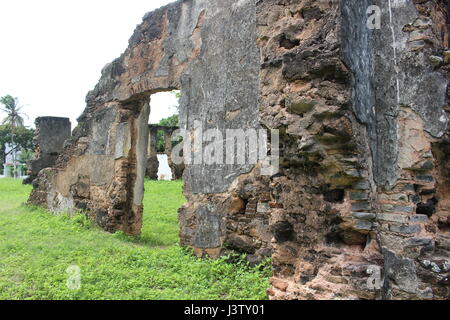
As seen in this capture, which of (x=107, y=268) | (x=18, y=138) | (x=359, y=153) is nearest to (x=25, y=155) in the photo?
(x=18, y=138)

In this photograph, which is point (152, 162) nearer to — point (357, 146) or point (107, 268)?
point (107, 268)

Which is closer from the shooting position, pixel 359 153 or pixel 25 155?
pixel 359 153

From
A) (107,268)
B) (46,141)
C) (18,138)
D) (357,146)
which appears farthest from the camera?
(18,138)

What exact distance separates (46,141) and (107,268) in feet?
22.8

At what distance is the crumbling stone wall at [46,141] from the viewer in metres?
10.1

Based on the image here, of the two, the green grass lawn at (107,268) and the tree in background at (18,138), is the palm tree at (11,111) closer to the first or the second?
the tree in background at (18,138)

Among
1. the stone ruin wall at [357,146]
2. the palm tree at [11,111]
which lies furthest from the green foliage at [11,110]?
the stone ruin wall at [357,146]

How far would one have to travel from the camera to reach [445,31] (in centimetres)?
319

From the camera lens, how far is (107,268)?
4.24m

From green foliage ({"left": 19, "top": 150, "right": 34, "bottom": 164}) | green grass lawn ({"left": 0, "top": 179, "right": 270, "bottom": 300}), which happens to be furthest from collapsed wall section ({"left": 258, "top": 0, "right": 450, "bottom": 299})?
green foliage ({"left": 19, "top": 150, "right": 34, "bottom": 164})

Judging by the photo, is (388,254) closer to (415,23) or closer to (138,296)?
(415,23)

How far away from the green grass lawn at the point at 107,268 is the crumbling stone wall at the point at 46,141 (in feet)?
12.2
